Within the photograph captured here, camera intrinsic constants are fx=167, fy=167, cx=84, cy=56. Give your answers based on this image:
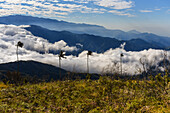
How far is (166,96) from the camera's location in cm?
1389

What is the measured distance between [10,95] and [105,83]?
12988mm

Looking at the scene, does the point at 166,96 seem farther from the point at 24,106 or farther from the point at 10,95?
the point at 10,95

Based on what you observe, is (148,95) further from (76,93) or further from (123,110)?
(76,93)

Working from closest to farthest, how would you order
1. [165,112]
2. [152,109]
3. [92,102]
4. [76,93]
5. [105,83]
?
[165,112] → [152,109] → [92,102] → [76,93] → [105,83]

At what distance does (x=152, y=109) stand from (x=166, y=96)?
2590 millimetres

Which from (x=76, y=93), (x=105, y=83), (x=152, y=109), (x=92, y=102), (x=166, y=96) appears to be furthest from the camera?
(x=105, y=83)

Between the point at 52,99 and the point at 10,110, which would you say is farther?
the point at 52,99

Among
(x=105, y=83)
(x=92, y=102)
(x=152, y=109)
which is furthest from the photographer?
(x=105, y=83)

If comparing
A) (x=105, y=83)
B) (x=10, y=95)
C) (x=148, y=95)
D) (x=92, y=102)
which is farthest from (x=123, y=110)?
(x=10, y=95)

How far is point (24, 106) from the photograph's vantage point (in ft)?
52.6

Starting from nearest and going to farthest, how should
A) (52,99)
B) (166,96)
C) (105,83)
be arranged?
(166,96) → (52,99) → (105,83)

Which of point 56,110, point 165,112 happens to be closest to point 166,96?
point 165,112

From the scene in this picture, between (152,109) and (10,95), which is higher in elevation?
(152,109)

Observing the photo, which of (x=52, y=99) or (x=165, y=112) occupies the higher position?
(x=165, y=112)
